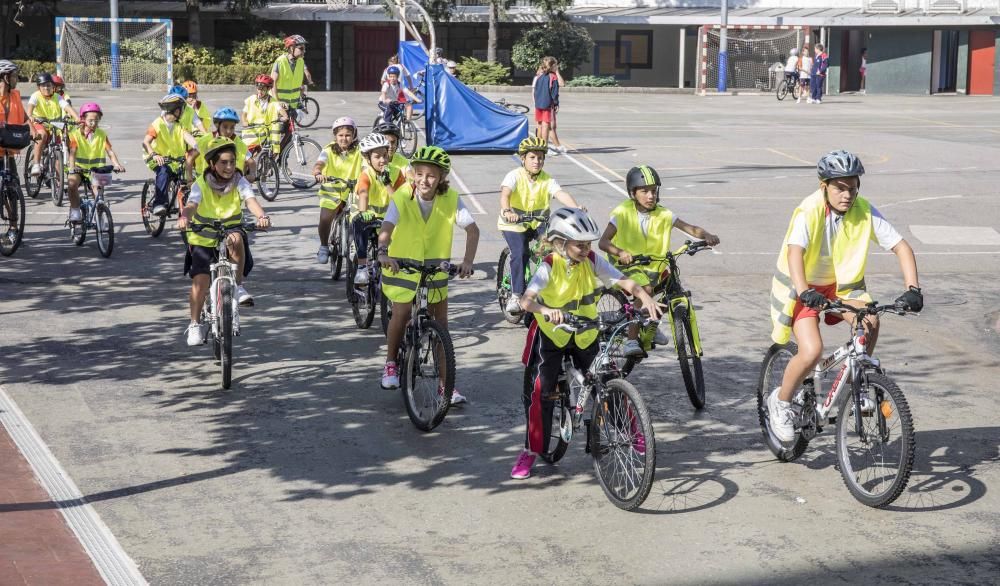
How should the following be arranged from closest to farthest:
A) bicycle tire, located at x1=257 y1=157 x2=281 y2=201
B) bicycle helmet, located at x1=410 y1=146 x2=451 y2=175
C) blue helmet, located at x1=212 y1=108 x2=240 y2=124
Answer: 1. bicycle helmet, located at x1=410 y1=146 x2=451 y2=175
2. blue helmet, located at x1=212 y1=108 x2=240 y2=124
3. bicycle tire, located at x1=257 y1=157 x2=281 y2=201

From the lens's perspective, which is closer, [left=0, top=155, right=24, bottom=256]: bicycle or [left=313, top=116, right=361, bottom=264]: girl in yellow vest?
[left=313, top=116, right=361, bottom=264]: girl in yellow vest

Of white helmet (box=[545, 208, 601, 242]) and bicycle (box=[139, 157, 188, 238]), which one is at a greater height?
white helmet (box=[545, 208, 601, 242])

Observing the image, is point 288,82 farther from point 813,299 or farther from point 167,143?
point 813,299

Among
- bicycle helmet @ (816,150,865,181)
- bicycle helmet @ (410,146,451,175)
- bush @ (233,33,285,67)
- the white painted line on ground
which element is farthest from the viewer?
bush @ (233,33,285,67)

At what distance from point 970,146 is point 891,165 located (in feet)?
15.6

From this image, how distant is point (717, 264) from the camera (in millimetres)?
15805

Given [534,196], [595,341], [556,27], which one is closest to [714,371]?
[534,196]

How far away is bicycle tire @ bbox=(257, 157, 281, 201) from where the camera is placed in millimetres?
20391

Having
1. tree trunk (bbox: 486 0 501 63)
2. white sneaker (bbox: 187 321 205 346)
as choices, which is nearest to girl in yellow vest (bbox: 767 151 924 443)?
white sneaker (bbox: 187 321 205 346)

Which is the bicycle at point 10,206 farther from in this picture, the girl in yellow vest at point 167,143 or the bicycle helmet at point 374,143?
the bicycle helmet at point 374,143

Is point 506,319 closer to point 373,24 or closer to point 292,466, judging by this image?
point 292,466

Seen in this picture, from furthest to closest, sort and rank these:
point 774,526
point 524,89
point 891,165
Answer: point 524,89 → point 891,165 → point 774,526

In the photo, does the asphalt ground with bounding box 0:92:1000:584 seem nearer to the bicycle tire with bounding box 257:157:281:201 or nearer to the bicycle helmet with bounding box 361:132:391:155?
the bicycle helmet with bounding box 361:132:391:155

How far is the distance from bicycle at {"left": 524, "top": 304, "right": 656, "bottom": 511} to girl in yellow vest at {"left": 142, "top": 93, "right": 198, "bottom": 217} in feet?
31.3
